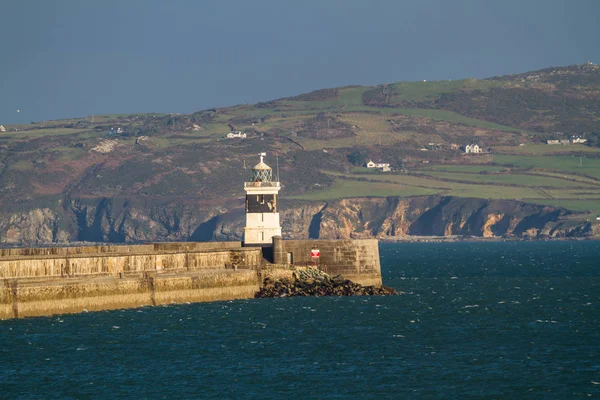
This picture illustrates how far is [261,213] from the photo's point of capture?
79.1 meters

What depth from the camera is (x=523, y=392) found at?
4138cm

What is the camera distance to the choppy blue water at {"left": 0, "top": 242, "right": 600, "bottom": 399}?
138 ft

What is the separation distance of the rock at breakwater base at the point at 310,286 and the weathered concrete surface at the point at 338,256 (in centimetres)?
63

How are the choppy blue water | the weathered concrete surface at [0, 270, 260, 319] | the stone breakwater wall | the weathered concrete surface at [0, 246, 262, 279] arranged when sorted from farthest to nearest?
the weathered concrete surface at [0, 246, 262, 279]
the stone breakwater wall
the weathered concrete surface at [0, 270, 260, 319]
the choppy blue water

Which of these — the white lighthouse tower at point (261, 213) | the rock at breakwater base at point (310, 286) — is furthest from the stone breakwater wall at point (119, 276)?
the white lighthouse tower at point (261, 213)

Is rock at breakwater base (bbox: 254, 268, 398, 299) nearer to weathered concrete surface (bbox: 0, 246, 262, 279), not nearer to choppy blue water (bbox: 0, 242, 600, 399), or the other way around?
choppy blue water (bbox: 0, 242, 600, 399)

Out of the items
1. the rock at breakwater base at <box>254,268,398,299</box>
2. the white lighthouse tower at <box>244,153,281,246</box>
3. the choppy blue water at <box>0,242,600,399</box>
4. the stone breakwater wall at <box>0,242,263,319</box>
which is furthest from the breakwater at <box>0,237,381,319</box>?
the white lighthouse tower at <box>244,153,281,246</box>

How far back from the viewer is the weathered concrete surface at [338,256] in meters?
72.0

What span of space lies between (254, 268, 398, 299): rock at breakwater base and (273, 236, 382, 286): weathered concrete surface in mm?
634

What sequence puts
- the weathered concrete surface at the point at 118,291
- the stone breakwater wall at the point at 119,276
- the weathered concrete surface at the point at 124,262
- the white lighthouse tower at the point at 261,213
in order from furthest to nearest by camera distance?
the white lighthouse tower at the point at 261,213
the weathered concrete surface at the point at 124,262
the stone breakwater wall at the point at 119,276
the weathered concrete surface at the point at 118,291

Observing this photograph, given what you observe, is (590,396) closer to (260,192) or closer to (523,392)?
(523,392)

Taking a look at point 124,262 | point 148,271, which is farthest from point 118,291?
point 148,271

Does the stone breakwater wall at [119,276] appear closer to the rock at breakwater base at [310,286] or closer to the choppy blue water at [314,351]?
the choppy blue water at [314,351]

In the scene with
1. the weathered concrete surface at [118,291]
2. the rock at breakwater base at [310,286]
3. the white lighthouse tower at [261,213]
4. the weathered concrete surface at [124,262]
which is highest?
the white lighthouse tower at [261,213]
